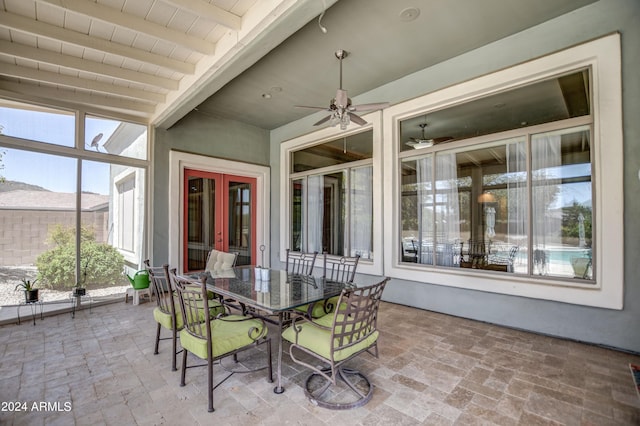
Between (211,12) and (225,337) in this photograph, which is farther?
(211,12)

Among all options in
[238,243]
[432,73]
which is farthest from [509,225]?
[238,243]

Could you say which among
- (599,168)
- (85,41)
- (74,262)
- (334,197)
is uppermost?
(85,41)

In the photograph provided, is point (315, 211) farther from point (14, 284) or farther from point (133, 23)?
point (14, 284)

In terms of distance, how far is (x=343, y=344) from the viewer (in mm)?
2105

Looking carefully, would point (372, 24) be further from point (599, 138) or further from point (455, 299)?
point (455, 299)

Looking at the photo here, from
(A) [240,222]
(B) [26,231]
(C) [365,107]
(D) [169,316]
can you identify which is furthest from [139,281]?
(C) [365,107]

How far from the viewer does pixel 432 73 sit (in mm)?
4230

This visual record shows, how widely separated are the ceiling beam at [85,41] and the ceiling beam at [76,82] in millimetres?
1075

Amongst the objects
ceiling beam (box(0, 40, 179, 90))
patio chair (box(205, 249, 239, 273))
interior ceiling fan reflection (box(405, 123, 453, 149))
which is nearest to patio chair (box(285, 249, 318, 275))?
patio chair (box(205, 249, 239, 273))

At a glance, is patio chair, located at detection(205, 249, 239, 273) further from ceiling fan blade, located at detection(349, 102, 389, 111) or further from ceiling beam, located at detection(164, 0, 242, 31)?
ceiling beam, located at detection(164, 0, 242, 31)

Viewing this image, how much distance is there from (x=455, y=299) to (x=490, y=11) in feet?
11.4

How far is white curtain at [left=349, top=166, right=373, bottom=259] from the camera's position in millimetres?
5121

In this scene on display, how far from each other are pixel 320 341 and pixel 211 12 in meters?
3.13

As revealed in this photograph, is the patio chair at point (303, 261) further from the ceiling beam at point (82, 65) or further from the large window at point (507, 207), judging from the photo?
the ceiling beam at point (82, 65)
